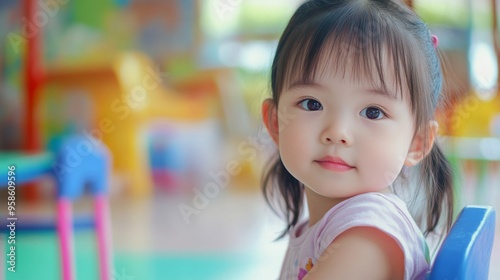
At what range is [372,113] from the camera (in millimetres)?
724

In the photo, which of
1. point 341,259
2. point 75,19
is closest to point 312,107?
point 341,259

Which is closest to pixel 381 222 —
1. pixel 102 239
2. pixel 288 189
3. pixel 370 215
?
pixel 370 215

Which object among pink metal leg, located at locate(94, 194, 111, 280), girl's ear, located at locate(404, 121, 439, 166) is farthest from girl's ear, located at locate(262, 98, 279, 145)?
pink metal leg, located at locate(94, 194, 111, 280)

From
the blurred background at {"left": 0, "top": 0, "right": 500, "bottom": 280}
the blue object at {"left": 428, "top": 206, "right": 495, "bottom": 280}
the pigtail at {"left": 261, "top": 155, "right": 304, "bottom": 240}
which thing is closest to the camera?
the blue object at {"left": 428, "top": 206, "right": 495, "bottom": 280}

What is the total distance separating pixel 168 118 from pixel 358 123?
12.0 ft

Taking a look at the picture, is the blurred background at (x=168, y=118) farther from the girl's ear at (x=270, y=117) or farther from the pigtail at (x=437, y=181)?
the pigtail at (x=437, y=181)

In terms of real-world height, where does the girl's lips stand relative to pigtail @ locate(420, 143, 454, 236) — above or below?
above

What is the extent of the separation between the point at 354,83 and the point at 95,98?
10.6ft

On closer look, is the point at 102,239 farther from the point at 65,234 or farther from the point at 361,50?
the point at 361,50

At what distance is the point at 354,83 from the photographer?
710mm

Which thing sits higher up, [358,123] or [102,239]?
[358,123]

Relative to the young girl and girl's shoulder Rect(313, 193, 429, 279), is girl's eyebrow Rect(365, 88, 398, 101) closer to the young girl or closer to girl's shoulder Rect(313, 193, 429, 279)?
the young girl

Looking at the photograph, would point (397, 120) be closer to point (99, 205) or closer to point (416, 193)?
point (416, 193)

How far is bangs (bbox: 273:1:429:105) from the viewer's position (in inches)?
28.2
